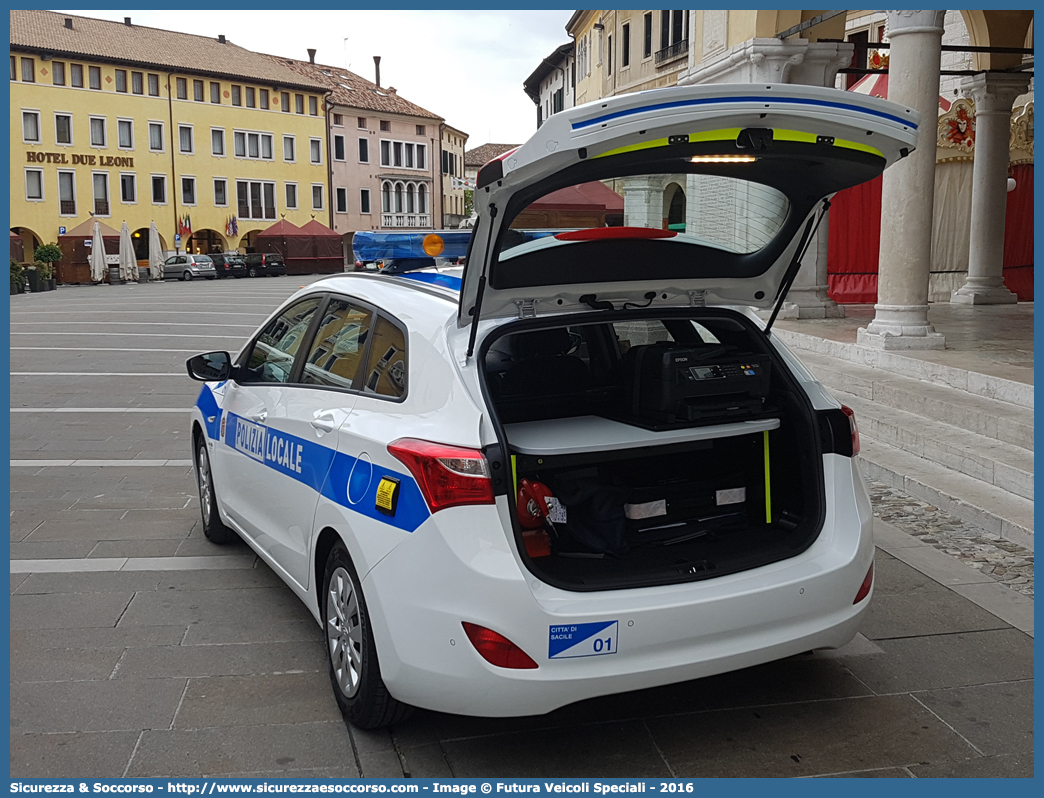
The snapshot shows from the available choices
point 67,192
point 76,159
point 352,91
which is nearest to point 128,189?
point 76,159

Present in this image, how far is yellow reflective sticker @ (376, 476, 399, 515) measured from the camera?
3447mm

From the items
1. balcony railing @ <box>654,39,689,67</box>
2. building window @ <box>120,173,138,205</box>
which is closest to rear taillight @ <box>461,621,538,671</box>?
balcony railing @ <box>654,39,689,67</box>

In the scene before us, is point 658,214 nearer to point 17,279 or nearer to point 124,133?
point 17,279

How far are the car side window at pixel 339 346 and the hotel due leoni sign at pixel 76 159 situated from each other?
191ft

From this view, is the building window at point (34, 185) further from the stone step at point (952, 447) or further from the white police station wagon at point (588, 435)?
the white police station wagon at point (588, 435)

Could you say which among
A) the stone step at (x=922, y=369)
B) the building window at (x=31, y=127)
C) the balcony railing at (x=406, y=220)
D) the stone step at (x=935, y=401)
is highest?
the building window at (x=31, y=127)

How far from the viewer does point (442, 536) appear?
10.7ft

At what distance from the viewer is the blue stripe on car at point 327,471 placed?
3.38m

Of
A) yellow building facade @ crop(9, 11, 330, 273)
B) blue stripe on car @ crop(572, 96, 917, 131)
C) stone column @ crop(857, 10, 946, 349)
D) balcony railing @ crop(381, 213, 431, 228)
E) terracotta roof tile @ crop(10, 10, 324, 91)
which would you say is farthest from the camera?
balcony railing @ crop(381, 213, 431, 228)

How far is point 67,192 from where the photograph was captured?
57594 mm

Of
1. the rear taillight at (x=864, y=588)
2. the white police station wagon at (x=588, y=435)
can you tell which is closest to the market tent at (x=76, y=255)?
the white police station wagon at (x=588, y=435)

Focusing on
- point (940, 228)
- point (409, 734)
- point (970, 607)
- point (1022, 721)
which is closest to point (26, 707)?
point (409, 734)

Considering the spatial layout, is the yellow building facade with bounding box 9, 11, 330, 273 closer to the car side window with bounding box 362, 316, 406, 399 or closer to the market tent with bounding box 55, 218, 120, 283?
the market tent with bounding box 55, 218, 120, 283

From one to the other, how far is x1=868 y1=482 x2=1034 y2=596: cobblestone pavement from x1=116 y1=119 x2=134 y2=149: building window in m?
59.8
